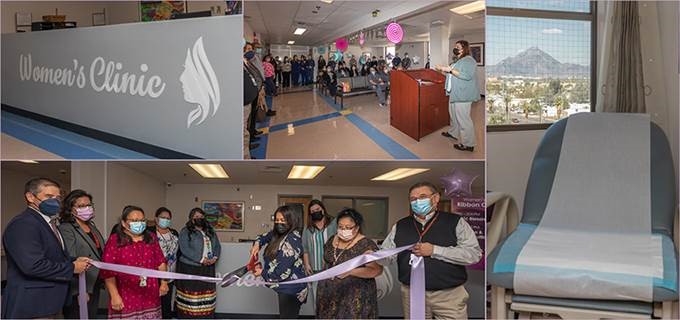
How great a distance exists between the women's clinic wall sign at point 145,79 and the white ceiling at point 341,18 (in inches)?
4.6

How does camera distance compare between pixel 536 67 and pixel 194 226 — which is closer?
pixel 194 226

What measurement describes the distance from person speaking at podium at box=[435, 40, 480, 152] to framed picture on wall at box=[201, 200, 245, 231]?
911 millimetres

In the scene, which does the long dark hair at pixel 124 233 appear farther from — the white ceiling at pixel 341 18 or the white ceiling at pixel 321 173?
the white ceiling at pixel 341 18

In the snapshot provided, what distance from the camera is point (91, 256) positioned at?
274 centimetres

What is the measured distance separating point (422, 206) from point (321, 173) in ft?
1.43

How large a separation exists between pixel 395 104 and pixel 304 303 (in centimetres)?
96

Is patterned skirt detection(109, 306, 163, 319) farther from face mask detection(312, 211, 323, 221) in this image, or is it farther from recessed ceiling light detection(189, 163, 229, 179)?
face mask detection(312, 211, 323, 221)

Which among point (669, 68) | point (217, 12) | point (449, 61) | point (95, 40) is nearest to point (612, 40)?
point (669, 68)

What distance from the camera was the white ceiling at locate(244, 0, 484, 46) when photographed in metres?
2.52

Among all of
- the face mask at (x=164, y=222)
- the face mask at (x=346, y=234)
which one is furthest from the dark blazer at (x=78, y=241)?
the face mask at (x=346, y=234)

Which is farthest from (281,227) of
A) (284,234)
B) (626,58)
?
(626,58)

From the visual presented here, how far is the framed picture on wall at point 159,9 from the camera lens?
2.55m

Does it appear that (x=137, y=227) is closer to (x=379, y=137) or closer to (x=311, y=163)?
(x=311, y=163)

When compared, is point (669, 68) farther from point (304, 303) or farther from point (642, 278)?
point (304, 303)
